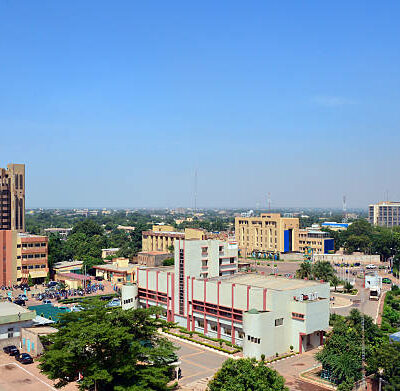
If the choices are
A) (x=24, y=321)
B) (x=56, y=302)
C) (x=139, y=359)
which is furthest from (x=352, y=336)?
(x=56, y=302)

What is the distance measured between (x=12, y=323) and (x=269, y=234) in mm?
101859

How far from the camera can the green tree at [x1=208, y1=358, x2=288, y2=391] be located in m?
30.8

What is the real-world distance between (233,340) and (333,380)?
1375 centimetres

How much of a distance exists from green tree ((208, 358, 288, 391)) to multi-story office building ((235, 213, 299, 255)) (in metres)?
110

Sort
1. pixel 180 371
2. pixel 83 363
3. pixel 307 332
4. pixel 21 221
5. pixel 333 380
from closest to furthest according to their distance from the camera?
pixel 83 363
pixel 333 380
pixel 180 371
pixel 307 332
pixel 21 221

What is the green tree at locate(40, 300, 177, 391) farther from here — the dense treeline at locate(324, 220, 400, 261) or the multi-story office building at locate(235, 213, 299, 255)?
the multi-story office building at locate(235, 213, 299, 255)

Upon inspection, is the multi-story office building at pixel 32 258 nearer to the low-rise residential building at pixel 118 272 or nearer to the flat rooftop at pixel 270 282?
the low-rise residential building at pixel 118 272

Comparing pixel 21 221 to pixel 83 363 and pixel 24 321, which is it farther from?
pixel 83 363

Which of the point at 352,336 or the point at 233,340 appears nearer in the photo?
the point at 352,336

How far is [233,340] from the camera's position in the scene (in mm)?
51219

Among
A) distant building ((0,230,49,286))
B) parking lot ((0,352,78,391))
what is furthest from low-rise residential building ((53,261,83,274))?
parking lot ((0,352,78,391))

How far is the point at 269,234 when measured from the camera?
143 m

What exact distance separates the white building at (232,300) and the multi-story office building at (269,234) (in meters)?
76.1

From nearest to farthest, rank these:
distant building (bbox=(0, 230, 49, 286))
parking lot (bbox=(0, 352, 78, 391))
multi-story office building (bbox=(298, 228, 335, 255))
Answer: parking lot (bbox=(0, 352, 78, 391)) < distant building (bbox=(0, 230, 49, 286)) < multi-story office building (bbox=(298, 228, 335, 255))
